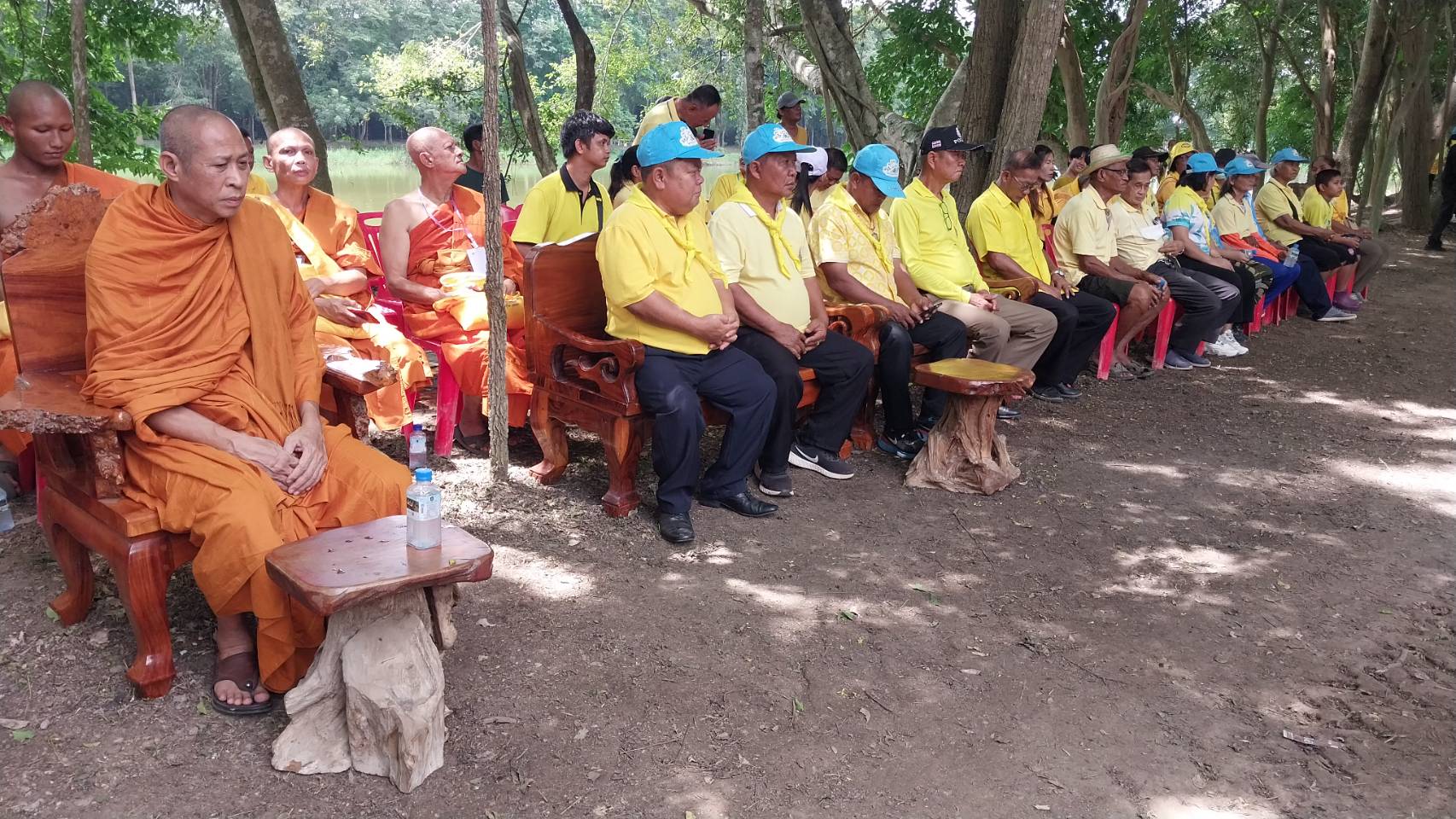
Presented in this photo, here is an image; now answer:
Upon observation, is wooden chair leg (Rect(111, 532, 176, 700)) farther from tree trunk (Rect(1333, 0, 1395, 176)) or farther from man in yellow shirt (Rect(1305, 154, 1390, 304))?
tree trunk (Rect(1333, 0, 1395, 176))

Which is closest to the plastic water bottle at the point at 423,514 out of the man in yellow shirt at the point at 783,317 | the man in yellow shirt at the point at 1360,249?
the man in yellow shirt at the point at 783,317

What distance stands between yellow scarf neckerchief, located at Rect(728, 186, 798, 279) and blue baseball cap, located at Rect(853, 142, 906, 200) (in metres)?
0.72

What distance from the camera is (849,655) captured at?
130 inches

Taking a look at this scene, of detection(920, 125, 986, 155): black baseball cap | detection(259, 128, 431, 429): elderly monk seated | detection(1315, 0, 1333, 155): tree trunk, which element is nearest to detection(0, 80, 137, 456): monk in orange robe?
detection(259, 128, 431, 429): elderly monk seated

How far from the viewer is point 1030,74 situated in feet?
24.2

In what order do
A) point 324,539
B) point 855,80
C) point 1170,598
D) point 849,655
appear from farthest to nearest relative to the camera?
point 855,80 < point 1170,598 < point 849,655 < point 324,539

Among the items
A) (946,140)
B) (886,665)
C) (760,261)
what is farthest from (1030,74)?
(886,665)

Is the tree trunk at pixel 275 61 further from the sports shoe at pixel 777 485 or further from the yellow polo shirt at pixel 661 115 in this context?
the sports shoe at pixel 777 485

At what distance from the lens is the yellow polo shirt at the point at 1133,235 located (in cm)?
736

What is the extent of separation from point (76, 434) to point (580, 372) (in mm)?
1961

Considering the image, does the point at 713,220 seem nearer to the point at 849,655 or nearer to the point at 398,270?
the point at 398,270

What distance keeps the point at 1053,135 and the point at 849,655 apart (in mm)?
15968

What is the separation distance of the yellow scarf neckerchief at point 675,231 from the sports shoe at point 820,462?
116cm

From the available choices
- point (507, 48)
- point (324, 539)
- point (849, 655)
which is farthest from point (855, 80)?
point (324, 539)
